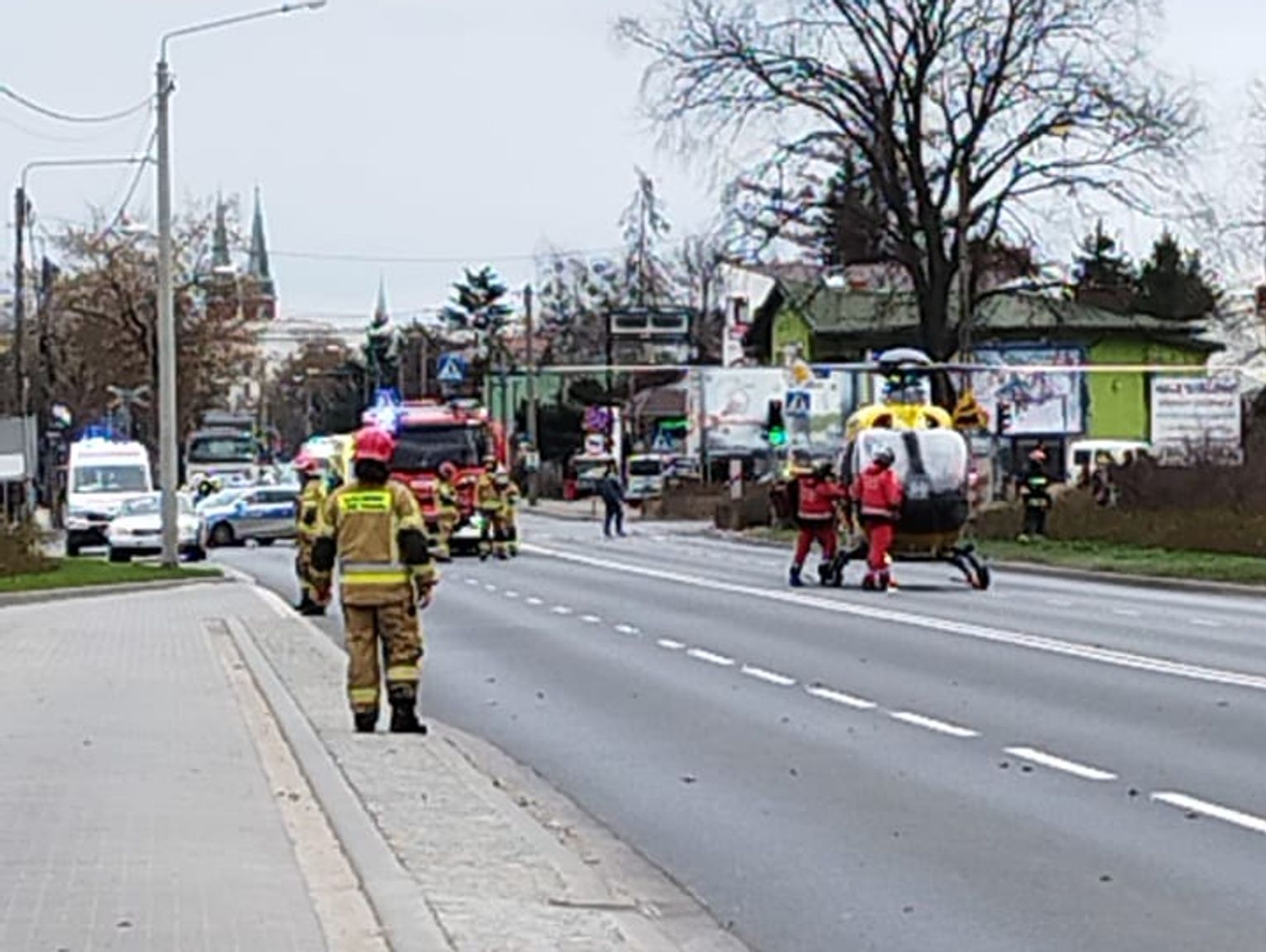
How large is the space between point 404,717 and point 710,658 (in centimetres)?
641

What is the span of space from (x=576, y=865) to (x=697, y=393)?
7412 cm

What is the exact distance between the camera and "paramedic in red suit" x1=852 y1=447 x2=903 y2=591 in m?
30.1

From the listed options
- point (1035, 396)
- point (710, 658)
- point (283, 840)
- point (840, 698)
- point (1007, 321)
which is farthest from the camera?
point (1007, 321)

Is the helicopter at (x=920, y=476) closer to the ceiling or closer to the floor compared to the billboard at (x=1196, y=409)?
closer to the floor

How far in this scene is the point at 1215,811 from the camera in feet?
38.5

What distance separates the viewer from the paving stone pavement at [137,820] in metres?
8.32

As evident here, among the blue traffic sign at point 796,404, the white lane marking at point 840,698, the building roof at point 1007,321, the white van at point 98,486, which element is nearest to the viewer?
the white lane marking at point 840,698

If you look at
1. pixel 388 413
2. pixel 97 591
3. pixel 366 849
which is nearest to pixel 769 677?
pixel 366 849

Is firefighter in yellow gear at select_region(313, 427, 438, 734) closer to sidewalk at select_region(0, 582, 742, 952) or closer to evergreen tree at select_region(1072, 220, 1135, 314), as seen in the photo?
sidewalk at select_region(0, 582, 742, 952)

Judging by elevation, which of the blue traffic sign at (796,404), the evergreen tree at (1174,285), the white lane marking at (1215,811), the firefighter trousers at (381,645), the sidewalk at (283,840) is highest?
the evergreen tree at (1174,285)

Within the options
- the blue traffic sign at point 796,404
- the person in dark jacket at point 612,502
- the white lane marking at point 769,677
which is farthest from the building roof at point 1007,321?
the white lane marking at point 769,677

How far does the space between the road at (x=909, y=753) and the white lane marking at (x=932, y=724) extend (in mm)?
79

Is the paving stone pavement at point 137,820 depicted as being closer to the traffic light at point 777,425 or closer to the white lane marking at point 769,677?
the white lane marking at point 769,677

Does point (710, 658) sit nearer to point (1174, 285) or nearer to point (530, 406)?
point (530, 406)
